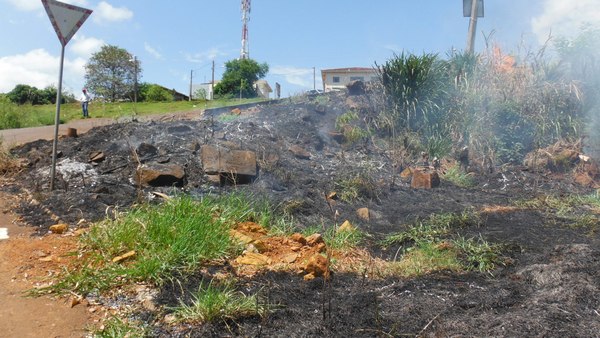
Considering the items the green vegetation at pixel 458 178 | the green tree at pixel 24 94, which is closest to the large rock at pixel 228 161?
the green vegetation at pixel 458 178

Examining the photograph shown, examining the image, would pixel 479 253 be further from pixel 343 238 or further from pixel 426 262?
pixel 343 238

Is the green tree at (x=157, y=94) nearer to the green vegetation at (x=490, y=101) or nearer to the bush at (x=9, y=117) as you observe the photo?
the bush at (x=9, y=117)

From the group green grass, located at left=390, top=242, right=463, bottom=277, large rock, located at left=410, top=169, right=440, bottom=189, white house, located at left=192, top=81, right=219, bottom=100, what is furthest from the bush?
green grass, located at left=390, top=242, right=463, bottom=277

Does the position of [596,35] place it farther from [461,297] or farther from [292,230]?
[461,297]

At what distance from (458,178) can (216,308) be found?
6722 millimetres

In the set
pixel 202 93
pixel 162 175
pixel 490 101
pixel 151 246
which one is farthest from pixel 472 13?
pixel 202 93

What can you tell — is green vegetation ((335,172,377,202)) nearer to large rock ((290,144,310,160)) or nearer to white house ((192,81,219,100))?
large rock ((290,144,310,160))

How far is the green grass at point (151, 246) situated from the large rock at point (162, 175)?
202cm

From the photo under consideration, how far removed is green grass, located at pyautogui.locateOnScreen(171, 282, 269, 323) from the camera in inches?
127

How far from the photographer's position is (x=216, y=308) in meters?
3.26

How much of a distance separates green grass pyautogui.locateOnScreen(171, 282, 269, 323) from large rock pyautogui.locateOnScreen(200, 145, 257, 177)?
13.2 feet

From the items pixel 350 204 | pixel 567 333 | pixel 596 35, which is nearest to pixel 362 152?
pixel 350 204

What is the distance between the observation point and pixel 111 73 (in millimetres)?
42719

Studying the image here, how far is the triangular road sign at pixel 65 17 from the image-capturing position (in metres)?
6.34
